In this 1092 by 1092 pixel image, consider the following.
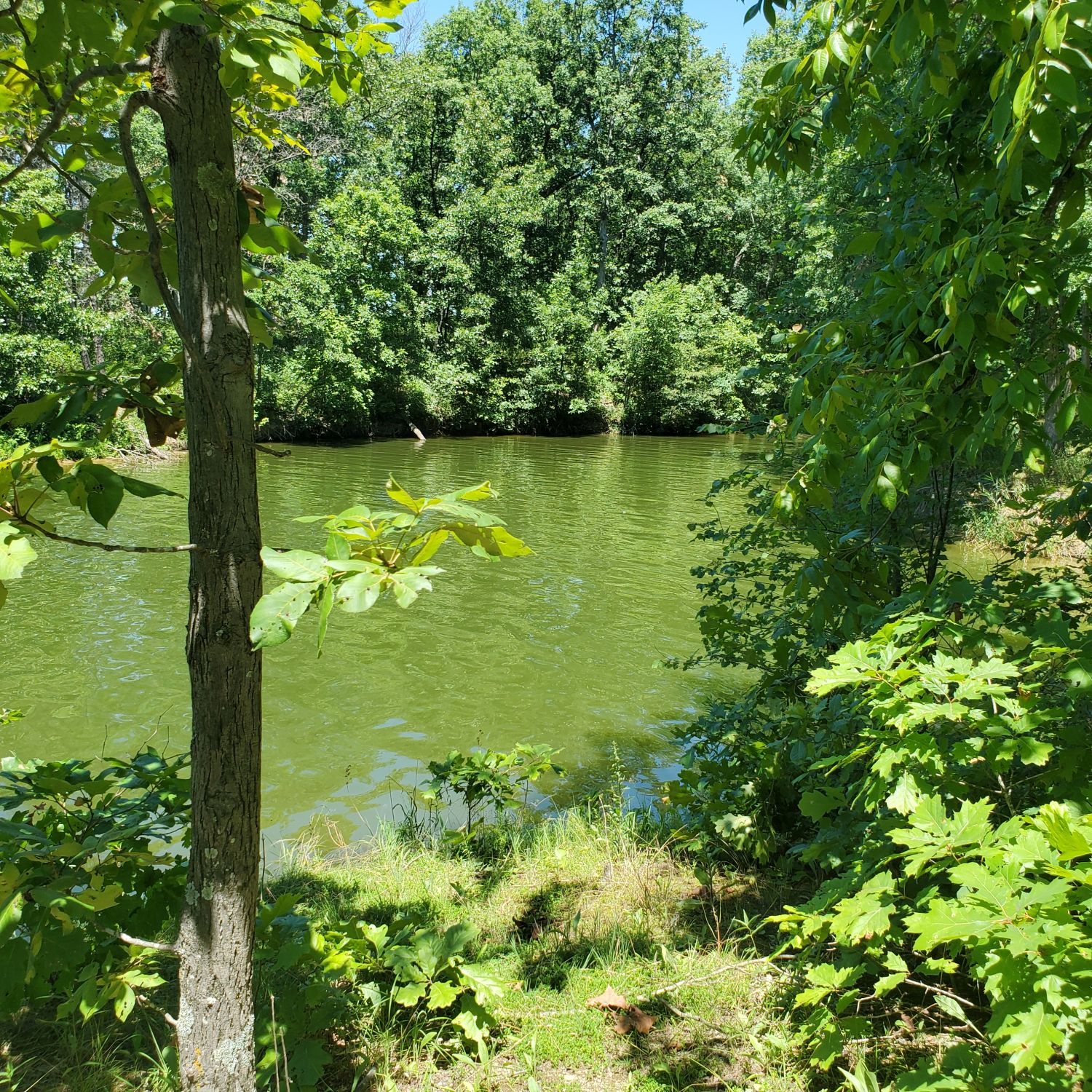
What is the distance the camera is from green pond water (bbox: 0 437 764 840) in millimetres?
5598

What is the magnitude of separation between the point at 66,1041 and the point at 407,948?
903mm

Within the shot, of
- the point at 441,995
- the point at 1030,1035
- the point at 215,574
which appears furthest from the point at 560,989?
the point at 215,574

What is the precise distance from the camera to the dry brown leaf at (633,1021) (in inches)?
87.1

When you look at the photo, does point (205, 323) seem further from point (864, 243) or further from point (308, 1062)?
point (864, 243)

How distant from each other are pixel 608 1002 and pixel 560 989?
9.2 inches

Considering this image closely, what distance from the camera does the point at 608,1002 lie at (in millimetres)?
2297

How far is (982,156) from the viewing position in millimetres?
2459

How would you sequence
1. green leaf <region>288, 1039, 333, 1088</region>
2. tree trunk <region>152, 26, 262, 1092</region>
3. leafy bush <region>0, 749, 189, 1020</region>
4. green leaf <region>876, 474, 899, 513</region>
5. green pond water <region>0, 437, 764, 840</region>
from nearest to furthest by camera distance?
tree trunk <region>152, 26, 262, 1092</region>, leafy bush <region>0, 749, 189, 1020</region>, green leaf <region>288, 1039, 333, 1088</region>, green leaf <region>876, 474, 899, 513</region>, green pond water <region>0, 437, 764, 840</region>

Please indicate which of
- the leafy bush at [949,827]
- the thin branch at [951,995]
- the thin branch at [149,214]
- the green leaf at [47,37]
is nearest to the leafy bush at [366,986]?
the leafy bush at [949,827]

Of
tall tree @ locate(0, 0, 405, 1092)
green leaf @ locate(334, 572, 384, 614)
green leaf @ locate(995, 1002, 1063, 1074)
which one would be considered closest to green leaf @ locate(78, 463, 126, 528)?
tall tree @ locate(0, 0, 405, 1092)

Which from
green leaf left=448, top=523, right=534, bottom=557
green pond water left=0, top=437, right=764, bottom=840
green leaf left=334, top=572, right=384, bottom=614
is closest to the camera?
green leaf left=334, top=572, right=384, bottom=614

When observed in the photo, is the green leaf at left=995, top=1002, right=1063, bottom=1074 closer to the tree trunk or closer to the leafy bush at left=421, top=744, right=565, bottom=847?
the tree trunk

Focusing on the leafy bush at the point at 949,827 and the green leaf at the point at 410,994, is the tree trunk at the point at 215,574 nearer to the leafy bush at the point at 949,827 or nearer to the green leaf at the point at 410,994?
the green leaf at the point at 410,994

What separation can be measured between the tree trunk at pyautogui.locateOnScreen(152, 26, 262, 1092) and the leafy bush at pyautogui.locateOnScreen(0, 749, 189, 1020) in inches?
7.8
